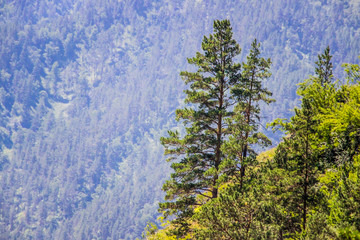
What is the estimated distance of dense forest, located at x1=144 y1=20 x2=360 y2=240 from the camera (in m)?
9.05

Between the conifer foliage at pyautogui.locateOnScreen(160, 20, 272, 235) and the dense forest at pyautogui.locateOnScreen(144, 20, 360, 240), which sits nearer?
the dense forest at pyautogui.locateOnScreen(144, 20, 360, 240)

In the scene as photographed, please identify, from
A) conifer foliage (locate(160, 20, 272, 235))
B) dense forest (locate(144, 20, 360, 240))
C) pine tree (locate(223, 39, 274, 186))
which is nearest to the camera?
dense forest (locate(144, 20, 360, 240))

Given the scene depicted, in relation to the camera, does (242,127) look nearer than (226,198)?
No

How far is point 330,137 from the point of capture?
11.1 m

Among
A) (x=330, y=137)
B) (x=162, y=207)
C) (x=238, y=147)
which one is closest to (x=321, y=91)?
(x=330, y=137)

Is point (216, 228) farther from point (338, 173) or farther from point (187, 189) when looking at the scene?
point (187, 189)

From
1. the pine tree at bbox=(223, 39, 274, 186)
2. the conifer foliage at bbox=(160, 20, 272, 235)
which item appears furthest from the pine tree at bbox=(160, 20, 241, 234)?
the pine tree at bbox=(223, 39, 274, 186)

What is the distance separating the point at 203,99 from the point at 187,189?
542cm

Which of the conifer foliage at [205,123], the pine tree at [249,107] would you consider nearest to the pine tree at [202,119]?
the conifer foliage at [205,123]

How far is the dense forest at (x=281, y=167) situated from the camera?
9055 mm

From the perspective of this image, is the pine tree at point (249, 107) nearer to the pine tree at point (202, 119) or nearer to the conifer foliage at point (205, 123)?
the conifer foliage at point (205, 123)

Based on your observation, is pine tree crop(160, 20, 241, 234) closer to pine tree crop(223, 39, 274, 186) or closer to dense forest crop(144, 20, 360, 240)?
dense forest crop(144, 20, 360, 240)

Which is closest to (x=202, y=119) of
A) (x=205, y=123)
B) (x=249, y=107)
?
(x=205, y=123)

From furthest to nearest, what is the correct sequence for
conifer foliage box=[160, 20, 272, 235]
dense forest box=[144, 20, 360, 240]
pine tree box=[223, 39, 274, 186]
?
conifer foliage box=[160, 20, 272, 235] → pine tree box=[223, 39, 274, 186] → dense forest box=[144, 20, 360, 240]
